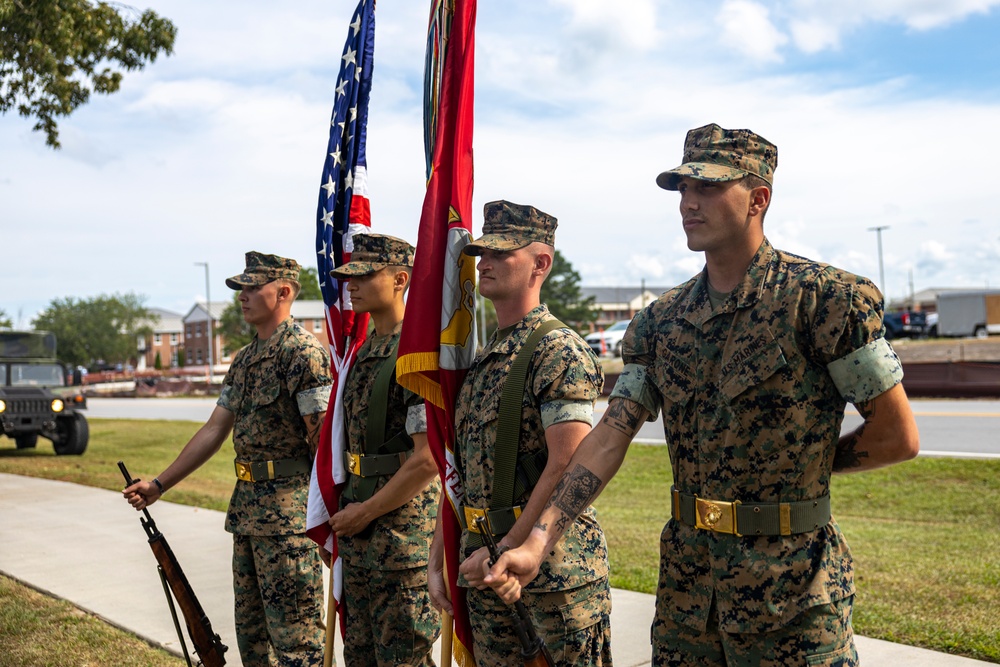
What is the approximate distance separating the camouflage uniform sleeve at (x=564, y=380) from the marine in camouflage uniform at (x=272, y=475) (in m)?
1.73

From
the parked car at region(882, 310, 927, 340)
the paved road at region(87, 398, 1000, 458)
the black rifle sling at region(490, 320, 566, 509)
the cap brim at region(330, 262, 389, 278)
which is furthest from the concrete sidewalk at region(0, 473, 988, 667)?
the parked car at region(882, 310, 927, 340)

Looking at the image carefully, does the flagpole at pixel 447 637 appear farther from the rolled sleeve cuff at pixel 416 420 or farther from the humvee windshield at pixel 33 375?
the humvee windshield at pixel 33 375

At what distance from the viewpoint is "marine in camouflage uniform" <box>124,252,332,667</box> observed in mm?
4387

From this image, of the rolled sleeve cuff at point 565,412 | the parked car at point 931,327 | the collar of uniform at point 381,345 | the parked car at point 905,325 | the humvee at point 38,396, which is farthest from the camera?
the parked car at point 931,327

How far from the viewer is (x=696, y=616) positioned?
2.53m

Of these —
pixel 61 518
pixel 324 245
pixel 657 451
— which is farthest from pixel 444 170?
pixel 657 451

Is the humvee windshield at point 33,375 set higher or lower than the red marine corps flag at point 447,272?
lower

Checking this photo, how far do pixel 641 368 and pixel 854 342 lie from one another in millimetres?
617

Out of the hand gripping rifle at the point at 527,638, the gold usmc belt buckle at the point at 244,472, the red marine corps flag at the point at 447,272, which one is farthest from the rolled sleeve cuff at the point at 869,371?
the gold usmc belt buckle at the point at 244,472

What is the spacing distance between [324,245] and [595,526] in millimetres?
2480

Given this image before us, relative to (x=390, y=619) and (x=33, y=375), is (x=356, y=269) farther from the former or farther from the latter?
(x=33, y=375)

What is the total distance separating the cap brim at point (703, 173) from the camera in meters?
2.49

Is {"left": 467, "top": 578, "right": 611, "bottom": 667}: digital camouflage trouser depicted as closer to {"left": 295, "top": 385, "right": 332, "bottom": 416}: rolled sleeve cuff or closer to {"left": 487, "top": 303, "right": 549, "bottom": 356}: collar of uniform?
{"left": 487, "top": 303, "right": 549, "bottom": 356}: collar of uniform

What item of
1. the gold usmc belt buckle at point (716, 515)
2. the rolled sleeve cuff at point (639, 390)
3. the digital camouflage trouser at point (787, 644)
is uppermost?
the rolled sleeve cuff at point (639, 390)
